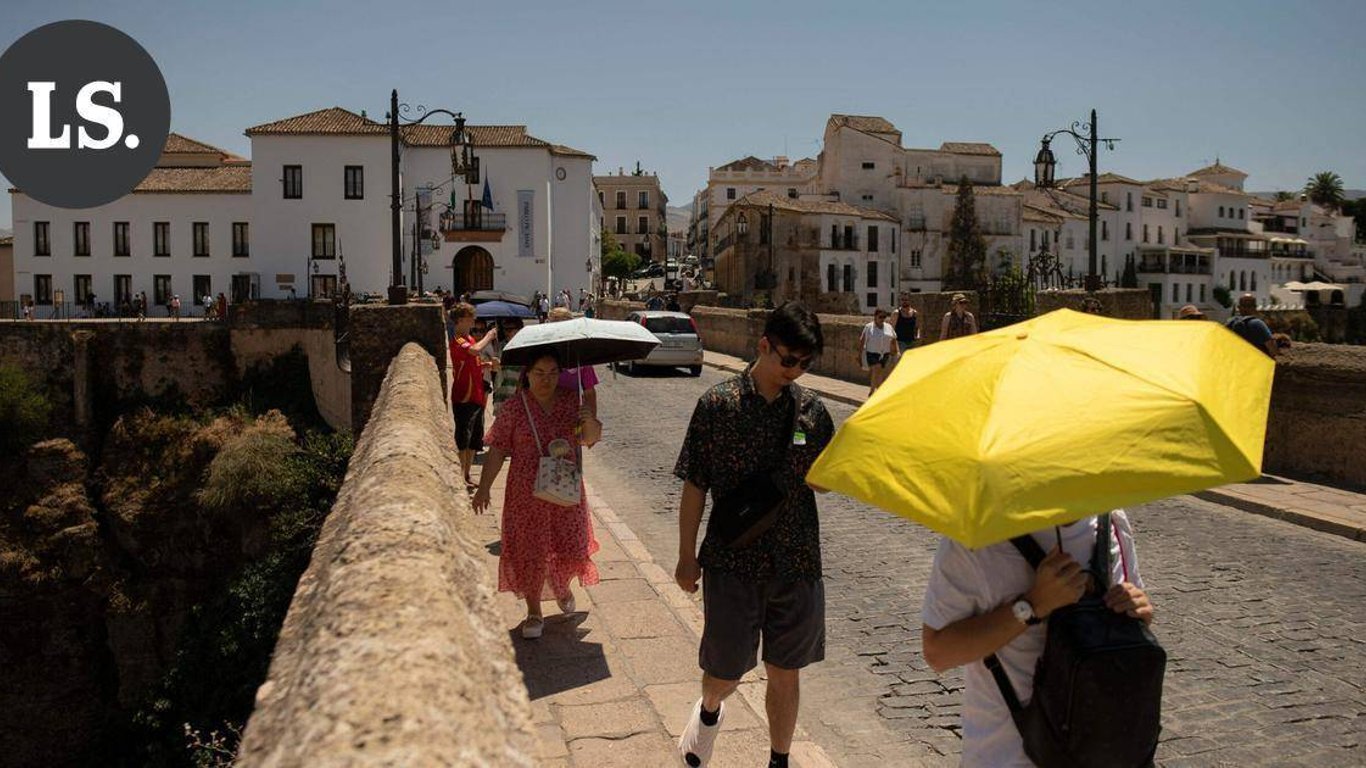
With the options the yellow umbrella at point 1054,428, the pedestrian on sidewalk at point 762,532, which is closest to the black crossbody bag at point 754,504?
the pedestrian on sidewalk at point 762,532

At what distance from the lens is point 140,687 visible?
89.4 feet

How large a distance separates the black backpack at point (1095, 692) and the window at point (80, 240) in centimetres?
6570

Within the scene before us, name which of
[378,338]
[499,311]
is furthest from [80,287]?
[378,338]

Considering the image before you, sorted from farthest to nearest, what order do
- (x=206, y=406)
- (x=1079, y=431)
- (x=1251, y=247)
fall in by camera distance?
(x=1251, y=247)
(x=206, y=406)
(x=1079, y=431)

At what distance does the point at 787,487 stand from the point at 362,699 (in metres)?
2.54

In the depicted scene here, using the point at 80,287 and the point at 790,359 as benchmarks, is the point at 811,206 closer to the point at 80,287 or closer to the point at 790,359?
the point at 80,287

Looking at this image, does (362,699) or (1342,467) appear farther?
(1342,467)

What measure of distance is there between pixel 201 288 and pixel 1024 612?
6277cm

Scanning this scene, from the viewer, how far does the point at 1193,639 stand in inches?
250

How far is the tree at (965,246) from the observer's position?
262 ft

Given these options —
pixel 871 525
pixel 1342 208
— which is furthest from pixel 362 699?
pixel 1342 208

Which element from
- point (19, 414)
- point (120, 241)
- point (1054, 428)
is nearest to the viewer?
point (1054, 428)

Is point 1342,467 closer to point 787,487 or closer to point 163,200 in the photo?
point 787,487

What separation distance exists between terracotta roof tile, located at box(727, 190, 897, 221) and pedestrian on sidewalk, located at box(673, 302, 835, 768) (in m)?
67.2
